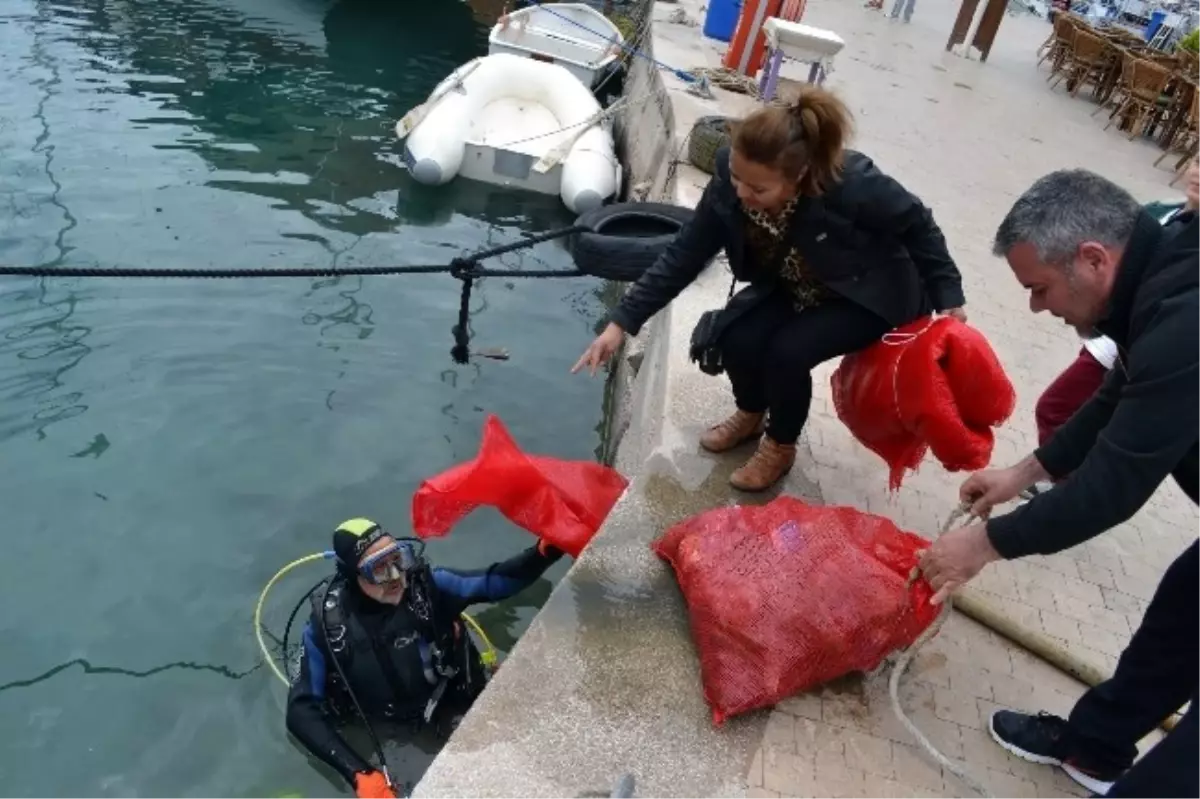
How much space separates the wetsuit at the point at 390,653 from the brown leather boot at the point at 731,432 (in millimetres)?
760

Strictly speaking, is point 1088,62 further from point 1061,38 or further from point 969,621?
point 969,621

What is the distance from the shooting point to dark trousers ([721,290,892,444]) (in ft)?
10.5

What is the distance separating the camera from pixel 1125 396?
1869 millimetres

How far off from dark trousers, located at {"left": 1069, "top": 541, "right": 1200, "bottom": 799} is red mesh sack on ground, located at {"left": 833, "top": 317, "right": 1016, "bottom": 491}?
834 mm

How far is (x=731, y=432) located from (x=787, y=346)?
650 millimetres

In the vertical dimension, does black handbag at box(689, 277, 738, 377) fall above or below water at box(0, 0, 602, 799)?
above

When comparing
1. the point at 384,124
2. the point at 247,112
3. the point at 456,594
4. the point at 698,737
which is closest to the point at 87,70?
the point at 247,112

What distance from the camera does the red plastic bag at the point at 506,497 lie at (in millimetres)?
3436

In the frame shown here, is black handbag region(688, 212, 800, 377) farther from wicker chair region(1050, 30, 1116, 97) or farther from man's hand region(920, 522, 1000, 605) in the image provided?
wicker chair region(1050, 30, 1116, 97)

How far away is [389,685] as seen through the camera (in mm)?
3553

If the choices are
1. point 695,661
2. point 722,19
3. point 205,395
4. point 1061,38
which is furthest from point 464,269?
point 1061,38

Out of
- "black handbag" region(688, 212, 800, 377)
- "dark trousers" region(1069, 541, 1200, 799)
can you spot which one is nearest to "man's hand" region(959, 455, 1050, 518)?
"dark trousers" region(1069, 541, 1200, 799)

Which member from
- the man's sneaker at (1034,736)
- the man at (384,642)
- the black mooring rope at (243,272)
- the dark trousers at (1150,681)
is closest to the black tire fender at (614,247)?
the black mooring rope at (243,272)

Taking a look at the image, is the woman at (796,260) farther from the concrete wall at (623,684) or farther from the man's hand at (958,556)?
the man's hand at (958,556)
